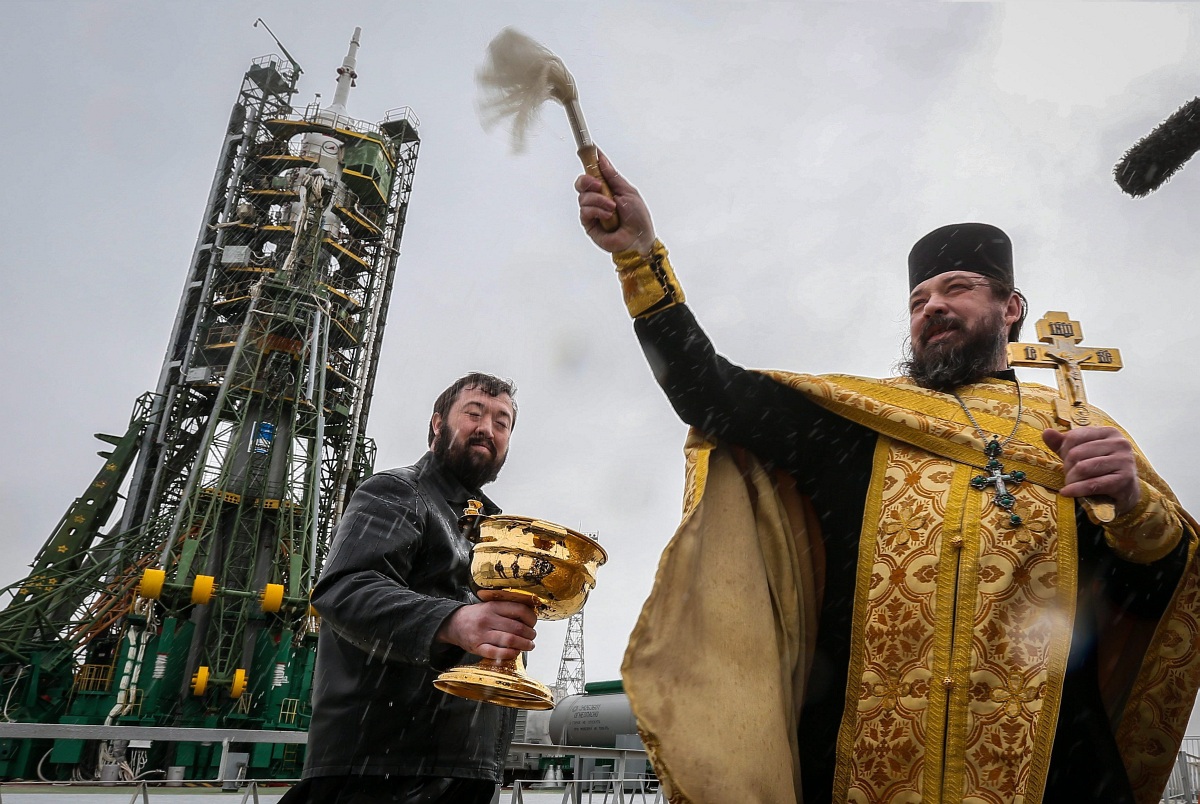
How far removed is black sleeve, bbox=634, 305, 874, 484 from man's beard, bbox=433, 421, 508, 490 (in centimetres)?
100

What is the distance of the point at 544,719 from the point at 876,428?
2289 centimetres

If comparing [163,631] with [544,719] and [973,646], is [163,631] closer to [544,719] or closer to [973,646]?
[544,719]

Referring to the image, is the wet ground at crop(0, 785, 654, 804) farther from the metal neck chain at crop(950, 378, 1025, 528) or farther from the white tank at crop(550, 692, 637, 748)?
the white tank at crop(550, 692, 637, 748)

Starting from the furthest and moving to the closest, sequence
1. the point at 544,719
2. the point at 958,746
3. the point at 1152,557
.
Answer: the point at 544,719, the point at 1152,557, the point at 958,746

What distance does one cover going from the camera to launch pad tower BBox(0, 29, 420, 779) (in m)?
21.0

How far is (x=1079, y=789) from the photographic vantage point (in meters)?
1.97

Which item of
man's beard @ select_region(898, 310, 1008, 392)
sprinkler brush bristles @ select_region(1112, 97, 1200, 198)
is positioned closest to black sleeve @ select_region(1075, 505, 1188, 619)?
man's beard @ select_region(898, 310, 1008, 392)

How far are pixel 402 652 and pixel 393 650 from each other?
0.12 ft

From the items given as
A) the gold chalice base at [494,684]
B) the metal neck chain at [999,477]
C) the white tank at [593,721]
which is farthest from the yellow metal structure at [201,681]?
the metal neck chain at [999,477]

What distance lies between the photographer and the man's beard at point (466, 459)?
3119mm

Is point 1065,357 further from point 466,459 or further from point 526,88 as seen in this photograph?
point 466,459

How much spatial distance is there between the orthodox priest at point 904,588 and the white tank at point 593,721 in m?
18.1

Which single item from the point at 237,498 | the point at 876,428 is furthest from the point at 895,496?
the point at 237,498

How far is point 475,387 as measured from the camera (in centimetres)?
319
